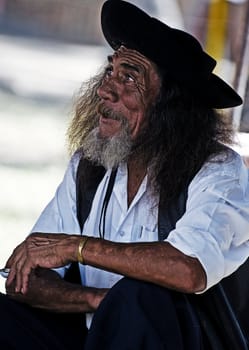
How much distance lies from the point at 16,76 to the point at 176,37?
1.53 metres

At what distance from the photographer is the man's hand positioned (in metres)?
3.19

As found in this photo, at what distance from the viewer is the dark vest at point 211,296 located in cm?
317

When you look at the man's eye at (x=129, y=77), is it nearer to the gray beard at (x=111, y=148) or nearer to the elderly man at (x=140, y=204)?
the elderly man at (x=140, y=204)

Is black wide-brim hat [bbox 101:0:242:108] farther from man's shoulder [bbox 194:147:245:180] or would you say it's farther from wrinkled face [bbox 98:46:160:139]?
man's shoulder [bbox 194:147:245:180]

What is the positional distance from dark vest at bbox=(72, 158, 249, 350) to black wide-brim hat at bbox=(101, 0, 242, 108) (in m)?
0.35

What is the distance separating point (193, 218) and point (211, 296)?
24cm

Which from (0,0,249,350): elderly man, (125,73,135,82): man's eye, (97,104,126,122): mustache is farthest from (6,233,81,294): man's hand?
(125,73,135,82): man's eye

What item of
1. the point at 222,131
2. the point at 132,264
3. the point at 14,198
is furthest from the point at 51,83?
the point at 132,264

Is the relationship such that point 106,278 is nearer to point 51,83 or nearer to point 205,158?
point 205,158

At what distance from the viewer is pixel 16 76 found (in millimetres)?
4805

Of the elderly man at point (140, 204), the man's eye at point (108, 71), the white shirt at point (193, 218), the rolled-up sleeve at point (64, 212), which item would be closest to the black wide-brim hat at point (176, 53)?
the elderly man at point (140, 204)

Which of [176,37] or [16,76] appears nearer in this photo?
[176,37]

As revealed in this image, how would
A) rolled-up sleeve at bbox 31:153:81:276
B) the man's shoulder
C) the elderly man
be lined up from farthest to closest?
rolled-up sleeve at bbox 31:153:81:276 < the man's shoulder < the elderly man

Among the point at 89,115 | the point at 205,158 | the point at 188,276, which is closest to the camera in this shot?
the point at 188,276
